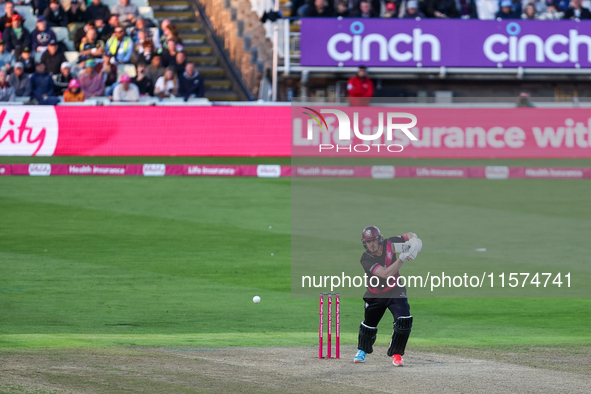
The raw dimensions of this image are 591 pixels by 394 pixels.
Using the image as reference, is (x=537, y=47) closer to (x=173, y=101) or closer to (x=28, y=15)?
(x=173, y=101)

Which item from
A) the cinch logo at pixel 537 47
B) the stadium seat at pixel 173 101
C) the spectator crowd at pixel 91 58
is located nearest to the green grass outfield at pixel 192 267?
the stadium seat at pixel 173 101

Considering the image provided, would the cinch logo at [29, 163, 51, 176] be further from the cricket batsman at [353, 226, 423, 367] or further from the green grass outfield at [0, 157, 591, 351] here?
the cricket batsman at [353, 226, 423, 367]

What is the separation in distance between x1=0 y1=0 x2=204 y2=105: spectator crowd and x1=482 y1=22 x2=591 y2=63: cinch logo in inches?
320

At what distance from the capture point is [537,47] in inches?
1003

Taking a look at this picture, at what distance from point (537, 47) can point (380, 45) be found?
435 cm

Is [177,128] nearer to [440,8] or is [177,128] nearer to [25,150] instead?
[25,150]

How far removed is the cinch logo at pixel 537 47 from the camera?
83.1 ft

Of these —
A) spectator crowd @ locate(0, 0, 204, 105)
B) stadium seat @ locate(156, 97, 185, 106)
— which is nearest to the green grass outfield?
stadium seat @ locate(156, 97, 185, 106)

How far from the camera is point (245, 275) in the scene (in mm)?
14992

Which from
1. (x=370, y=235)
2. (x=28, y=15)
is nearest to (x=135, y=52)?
(x=28, y=15)

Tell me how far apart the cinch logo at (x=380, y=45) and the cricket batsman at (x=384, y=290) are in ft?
52.3

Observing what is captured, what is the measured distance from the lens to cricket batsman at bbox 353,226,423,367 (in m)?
9.46

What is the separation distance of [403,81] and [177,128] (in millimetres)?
7671

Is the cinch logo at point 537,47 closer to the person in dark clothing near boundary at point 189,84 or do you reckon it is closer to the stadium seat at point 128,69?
the person in dark clothing near boundary at point 189,84
